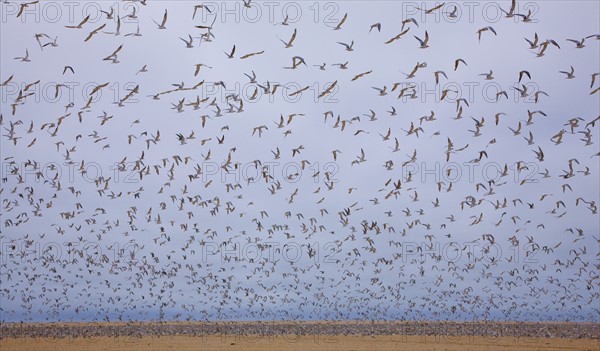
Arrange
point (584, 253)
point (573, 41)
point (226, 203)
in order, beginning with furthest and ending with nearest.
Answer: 1. point (584, 253)
2. point (226, 203)
3. point (573, 41)

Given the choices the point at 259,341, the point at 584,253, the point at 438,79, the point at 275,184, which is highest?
the point at 438,79

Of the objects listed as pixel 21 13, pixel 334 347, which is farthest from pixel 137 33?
pixel 334 347

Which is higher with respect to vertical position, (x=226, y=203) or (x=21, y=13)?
(x=21, y=13)

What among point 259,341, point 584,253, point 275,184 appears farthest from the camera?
point 259,341

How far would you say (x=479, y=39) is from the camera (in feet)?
81.7

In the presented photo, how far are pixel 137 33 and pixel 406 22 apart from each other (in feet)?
34.5

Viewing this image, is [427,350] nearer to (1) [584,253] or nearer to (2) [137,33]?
(1) [584,253]

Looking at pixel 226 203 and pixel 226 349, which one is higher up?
pixel 226 203

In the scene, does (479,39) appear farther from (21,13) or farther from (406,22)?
(21,13)

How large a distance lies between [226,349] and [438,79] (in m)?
27.6

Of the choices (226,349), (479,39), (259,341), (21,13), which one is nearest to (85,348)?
(226,349)

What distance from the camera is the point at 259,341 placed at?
55.7 metres

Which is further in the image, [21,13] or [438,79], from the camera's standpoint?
[438,79]

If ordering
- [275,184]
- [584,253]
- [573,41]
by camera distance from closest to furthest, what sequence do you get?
[573,41] < [275,184] < [584,253]
